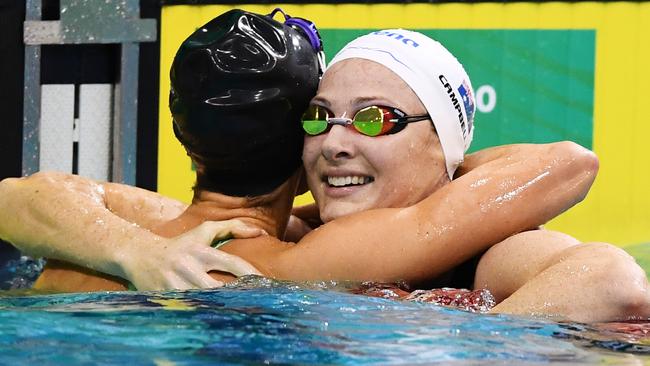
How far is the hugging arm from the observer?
2.88m

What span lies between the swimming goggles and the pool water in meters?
0.56

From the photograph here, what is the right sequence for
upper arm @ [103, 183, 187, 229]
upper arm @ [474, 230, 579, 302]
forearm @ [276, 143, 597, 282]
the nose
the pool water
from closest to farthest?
the pool water
upper arm @ [474, 230, 579, 302]
forearm @ [276, 143, 597, 282]
the nose
upper arm @ [103, 183, 187, 229]

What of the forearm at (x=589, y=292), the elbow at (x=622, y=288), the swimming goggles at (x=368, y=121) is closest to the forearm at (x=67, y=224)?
the swimming goggles at (x=368, y=121)

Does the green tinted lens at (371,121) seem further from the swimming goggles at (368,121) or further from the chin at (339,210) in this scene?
the chin at (339,210)

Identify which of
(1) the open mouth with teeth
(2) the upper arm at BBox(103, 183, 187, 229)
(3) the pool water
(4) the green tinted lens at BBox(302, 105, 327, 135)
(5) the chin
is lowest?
(3) the pool water

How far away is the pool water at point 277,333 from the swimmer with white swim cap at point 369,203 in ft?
0.74

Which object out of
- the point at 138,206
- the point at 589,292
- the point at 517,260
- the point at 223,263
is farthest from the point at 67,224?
the point at 589,292

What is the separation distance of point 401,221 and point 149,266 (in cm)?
64

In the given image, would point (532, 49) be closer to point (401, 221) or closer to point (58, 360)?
point (401, 221)

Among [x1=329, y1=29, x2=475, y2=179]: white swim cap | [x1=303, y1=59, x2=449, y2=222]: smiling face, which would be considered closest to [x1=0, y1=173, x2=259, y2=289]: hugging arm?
[x1=303, y1=59, x2=449, y2=222]: smiling face

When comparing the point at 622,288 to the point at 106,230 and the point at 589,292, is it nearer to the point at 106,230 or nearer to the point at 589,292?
the point at 589,292

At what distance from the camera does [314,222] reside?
3.78 metres

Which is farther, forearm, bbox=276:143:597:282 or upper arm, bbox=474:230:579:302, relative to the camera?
forearm, bbox=276:143:597:282

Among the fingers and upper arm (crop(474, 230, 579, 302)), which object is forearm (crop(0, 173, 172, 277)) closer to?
the fingers
